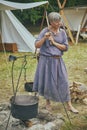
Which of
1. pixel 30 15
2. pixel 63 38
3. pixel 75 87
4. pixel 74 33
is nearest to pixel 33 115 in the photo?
pixel 63 38

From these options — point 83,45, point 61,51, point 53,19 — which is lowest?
point 83,45

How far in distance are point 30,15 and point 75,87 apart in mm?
14932

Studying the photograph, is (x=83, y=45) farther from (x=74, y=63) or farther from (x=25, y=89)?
(x=25, y=89)

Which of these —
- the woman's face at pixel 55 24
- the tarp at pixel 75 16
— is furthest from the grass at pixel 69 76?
the tarp at pixel 75 16

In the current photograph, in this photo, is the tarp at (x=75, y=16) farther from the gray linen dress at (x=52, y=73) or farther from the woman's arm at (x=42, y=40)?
the woman's arm at (x=42, y=40)

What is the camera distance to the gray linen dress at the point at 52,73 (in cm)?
536

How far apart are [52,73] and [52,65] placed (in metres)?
0.12

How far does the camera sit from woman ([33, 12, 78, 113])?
17.3 ft

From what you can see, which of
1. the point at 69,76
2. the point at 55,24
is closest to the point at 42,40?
the point at 55,24

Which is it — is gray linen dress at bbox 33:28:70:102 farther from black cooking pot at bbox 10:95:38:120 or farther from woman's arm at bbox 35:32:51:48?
black cooking pot at bbox 10:95:38:120

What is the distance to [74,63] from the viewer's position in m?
10.7

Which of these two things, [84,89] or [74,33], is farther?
[74,33]

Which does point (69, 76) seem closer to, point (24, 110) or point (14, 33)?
point (24, 110)

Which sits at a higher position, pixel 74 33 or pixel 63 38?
pixel 63 38
